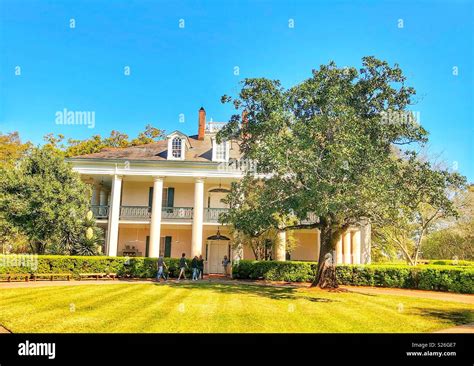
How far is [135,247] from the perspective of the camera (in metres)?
30.5

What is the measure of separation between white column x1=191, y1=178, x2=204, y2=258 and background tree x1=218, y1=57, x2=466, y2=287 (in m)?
8.74

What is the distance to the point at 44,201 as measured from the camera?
22000mm

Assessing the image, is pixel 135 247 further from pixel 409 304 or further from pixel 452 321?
pixel 452 321

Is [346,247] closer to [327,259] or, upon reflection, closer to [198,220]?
[198,220]

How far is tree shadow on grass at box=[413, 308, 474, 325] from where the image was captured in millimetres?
11586

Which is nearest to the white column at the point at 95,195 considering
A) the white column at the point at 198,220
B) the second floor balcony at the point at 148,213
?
the second floor balcony at the point at 148,213

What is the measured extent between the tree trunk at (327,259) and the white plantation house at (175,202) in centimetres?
790

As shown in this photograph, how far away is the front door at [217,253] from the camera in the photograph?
30091mm

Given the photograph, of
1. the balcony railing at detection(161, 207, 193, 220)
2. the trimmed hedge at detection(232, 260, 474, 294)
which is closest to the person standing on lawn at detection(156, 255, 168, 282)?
the trimmed hedge at detection(232, 260, 474, 294)

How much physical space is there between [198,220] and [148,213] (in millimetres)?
4435

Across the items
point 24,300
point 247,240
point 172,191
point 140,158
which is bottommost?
point 24,300

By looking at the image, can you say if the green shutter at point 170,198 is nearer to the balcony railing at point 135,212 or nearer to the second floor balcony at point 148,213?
the second floor balcony at point 148,213
